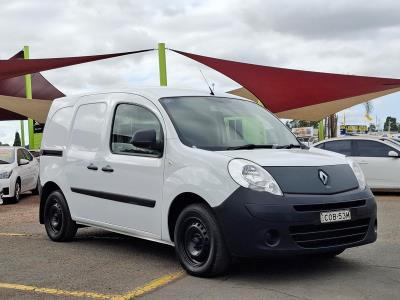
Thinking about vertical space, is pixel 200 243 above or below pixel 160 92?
below

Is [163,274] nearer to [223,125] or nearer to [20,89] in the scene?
[223,125]

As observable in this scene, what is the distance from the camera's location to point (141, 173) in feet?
20.4

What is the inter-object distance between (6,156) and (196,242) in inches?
426

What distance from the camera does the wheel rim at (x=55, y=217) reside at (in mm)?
7781

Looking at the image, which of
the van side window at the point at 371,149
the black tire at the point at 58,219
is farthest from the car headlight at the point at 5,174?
the van side window at the point at 371,149

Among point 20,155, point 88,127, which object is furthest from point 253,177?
point 20,155

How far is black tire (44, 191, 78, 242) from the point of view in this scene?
7656 mm

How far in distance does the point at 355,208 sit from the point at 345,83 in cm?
1224

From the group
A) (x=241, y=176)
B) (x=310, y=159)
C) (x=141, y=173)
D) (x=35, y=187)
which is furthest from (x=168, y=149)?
(x=35, y=187)

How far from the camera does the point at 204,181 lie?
547 cm

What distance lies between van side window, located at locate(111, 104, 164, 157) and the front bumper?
1.18 m

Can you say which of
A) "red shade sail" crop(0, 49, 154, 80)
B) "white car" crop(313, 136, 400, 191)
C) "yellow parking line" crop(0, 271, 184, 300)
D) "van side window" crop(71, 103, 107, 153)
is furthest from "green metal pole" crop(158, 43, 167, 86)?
"yellow parking line" crop(0, 271, 184, 300)

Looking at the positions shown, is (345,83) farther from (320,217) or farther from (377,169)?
(320,217)

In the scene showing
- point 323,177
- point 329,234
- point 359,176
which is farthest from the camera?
point 359,176
